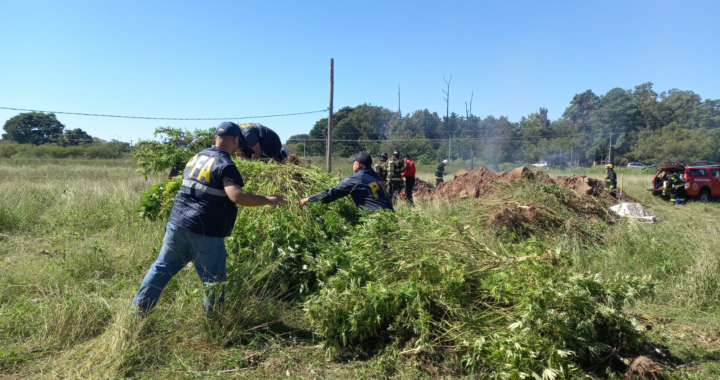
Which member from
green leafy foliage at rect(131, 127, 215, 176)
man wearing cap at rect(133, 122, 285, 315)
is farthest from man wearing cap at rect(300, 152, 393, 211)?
green leafy foliage at rect(131, 127, 215, 176)

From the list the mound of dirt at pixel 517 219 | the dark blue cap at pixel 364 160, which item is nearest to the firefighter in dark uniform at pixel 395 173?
the mound of dirt at pixel 517 219

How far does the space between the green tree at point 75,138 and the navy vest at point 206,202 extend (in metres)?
34.5

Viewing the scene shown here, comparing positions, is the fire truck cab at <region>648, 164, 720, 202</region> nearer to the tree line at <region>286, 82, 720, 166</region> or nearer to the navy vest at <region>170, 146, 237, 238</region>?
the tree line at <region>286, 82, 720, 166</region>

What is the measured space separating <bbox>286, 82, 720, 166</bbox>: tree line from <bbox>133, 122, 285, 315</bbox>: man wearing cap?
26522 millimetres

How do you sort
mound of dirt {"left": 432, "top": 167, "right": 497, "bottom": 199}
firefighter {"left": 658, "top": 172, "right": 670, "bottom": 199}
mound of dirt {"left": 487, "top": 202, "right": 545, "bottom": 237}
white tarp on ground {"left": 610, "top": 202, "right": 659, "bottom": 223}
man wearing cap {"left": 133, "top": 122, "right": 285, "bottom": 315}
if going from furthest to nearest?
firefighter {"left": 658, "top": 172, "right": 670, "bottom": 199}, mound of dirt {"left": 432, "top": 167, "right": 497, "bottom": 199}, white tarp on ground {"left": 610, "top": 202, "right": 659, "bottom": 223}, mound of dirt {"left": 487, "top": 202, "right": 545, "bottom": 237}, man wearing cap {"left": 133, "top": 122, "right": 285, "bottom": 315}

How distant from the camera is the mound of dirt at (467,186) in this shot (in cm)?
1127

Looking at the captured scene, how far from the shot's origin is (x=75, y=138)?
3406 centimetres

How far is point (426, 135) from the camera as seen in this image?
4844 centimetres

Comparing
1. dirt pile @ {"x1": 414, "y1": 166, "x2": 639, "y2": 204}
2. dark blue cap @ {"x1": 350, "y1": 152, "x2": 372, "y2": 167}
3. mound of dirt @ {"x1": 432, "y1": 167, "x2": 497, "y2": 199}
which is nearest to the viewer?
dark blue cap @ {"x1": 350, "y1": 152, "x2": 372, "y2": 167}

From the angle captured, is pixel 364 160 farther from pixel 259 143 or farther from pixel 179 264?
pixel 179 264

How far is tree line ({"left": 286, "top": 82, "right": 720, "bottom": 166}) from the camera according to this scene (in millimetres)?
38812

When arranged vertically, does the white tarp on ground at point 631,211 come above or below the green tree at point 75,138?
below

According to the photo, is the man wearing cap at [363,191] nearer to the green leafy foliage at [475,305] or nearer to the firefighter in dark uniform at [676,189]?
the green leafy foliage at [475,305]

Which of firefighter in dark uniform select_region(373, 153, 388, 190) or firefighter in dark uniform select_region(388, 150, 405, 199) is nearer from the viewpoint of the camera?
firefighter in dark uniform select_region(388, 150, 405, 199)
